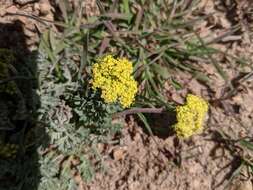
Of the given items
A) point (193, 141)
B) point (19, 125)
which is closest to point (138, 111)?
point (193, 141)

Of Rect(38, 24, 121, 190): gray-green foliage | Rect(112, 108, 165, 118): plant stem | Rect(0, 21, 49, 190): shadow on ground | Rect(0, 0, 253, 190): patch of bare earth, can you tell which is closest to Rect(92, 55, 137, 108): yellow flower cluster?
Rect(38, 24, 121, 190): gray-green foliage

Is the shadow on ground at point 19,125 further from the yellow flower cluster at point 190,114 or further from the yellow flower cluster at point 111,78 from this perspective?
the yellow flower cluster at point 190,114

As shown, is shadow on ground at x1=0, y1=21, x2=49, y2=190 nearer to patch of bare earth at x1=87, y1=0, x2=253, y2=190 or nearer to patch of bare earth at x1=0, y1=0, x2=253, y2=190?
patch of bare earth at x1=0, y1=0, x2=253, y2=190

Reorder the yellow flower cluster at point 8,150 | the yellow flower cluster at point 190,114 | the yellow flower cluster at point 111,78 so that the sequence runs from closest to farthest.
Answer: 1. the yellow flower cluster at point 111,78
2. the yellow flower cluster at point 190,114
3. the yellow flower cluster at point 8,150

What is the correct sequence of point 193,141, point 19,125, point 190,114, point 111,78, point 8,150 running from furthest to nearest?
point 193,141, point 19,125, point 8,150, point 190,114, point 111,78

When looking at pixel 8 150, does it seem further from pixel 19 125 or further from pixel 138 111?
pixel 138 111

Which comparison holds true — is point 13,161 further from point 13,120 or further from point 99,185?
point 99,185

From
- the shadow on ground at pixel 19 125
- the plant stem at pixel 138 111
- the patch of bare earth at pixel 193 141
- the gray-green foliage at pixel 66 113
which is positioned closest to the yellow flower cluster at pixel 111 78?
the gray-green foliage at pixel 66 113

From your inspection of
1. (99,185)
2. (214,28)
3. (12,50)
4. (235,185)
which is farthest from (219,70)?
(12,50)
